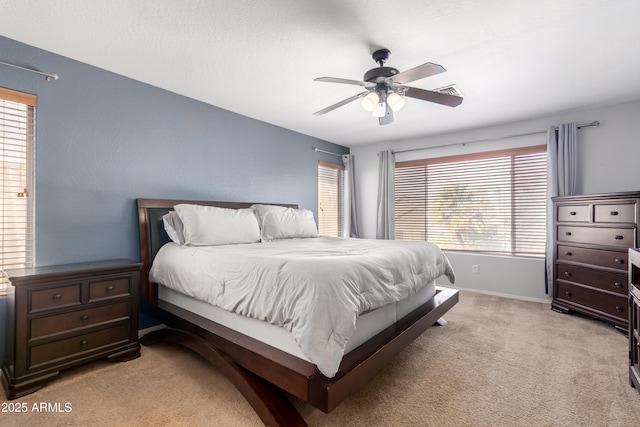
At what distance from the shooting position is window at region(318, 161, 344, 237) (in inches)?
201

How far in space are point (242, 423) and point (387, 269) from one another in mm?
1177

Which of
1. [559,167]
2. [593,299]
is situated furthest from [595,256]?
[559,167]

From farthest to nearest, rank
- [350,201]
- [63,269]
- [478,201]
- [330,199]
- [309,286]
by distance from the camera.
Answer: [350,201], [330,199], [478,201], [63,269], [309,286]

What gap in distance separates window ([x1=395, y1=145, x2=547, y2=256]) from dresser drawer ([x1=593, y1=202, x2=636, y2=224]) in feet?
2.83

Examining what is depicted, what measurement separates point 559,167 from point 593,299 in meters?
1.54

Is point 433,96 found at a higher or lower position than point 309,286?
higher

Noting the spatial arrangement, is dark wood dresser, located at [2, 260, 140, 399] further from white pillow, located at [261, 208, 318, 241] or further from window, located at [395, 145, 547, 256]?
window, located at [395, 145, 547, 256]

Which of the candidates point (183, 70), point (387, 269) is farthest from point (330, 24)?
point (387, 269)

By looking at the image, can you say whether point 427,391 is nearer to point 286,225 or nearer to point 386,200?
point 286,225

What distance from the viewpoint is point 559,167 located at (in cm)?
363

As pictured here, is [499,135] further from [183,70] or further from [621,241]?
[183,70]

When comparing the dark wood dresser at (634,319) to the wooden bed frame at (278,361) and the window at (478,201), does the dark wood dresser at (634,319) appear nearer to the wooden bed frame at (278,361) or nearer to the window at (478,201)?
the wooden bed frame at (278,361)

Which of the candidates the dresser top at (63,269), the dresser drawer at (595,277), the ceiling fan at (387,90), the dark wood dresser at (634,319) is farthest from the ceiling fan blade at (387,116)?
the dresser drawer at (595,277)

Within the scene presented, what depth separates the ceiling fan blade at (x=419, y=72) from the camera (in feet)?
6.33
